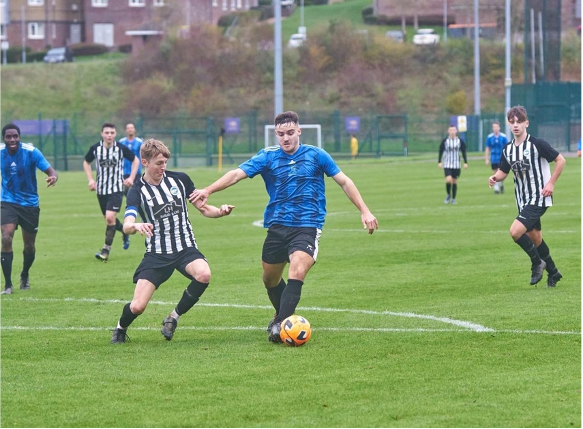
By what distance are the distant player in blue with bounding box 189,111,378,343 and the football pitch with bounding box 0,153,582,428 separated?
0.81 m

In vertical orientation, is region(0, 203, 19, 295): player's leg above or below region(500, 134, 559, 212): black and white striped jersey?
below

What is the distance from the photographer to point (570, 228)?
68.6ft

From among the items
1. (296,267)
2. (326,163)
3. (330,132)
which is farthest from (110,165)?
(330,132)

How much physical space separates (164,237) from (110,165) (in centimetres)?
878

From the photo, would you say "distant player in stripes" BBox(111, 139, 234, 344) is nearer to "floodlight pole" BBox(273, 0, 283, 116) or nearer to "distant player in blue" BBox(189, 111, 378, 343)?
"distant player in blue" BBox(189, 111, 378, 343)

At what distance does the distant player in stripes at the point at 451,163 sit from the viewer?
94.1 ft

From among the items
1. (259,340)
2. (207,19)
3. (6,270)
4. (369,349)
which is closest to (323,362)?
(369,349)

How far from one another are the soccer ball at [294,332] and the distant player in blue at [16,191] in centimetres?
564

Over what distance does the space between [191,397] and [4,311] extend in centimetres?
525

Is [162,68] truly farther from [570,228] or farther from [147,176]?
[147,176]

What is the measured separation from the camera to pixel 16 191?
14305 millimetres

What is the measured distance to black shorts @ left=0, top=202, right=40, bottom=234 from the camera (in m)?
14.2

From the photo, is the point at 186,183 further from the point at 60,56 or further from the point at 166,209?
the point at 60,56

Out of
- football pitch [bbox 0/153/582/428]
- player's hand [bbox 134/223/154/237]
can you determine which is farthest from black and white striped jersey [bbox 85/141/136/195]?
player's hand [bbox 134/223/154/237]
